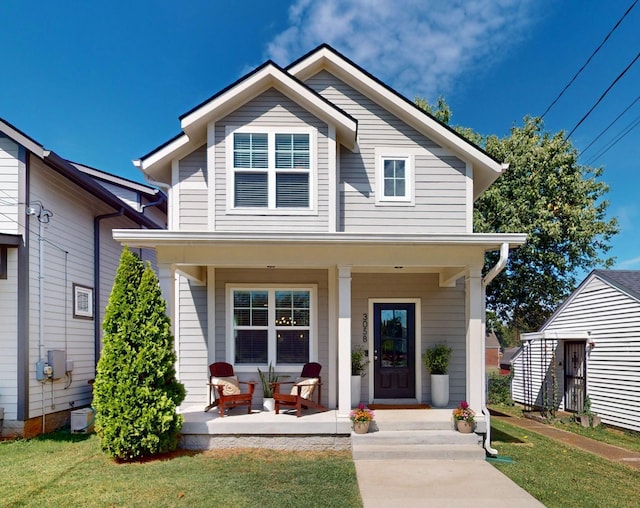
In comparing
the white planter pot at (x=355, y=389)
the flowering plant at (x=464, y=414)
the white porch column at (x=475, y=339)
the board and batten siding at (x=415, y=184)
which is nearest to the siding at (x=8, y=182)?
the board and batten siding at (x=415, y=184)

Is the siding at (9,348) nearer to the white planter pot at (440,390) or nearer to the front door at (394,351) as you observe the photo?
the front door at (394,351)

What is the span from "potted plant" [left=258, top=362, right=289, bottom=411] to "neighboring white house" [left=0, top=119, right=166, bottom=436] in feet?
12.0

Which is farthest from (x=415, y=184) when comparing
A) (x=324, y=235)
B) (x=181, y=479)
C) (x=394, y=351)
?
(x=181, y=479)

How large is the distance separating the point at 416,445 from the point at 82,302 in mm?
7325

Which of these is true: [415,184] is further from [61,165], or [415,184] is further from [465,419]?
[61,165]

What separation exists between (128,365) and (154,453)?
124 cm

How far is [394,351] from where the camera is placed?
8.56 metres

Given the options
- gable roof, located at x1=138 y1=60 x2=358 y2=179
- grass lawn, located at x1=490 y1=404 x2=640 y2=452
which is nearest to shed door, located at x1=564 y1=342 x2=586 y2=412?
grass lawn, located at x1=490 y1=404 x2=640 y2=452

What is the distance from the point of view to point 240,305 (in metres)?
8.32

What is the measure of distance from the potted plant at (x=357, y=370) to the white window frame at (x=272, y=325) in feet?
2.35

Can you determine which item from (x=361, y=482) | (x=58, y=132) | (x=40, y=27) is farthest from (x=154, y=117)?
(x=361, y=482)

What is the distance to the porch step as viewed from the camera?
20.3ft

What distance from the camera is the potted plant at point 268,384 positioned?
7.55 metres

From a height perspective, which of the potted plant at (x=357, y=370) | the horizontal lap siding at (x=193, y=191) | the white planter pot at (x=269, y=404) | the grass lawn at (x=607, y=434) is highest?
the horizontal lap siding at (x=193, y=191)
